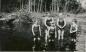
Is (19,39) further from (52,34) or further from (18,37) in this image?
(52,34)

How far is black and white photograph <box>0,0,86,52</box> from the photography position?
2.71m

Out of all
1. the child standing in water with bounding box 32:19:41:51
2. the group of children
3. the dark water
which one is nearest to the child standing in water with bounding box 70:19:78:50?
A: the group of children

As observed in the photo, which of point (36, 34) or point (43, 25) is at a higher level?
point (43, 25)

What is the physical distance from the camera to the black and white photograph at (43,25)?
2.71m

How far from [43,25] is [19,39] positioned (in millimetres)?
466

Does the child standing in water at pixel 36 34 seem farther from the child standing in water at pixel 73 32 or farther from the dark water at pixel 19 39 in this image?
the child standing in water at pixel 73 32

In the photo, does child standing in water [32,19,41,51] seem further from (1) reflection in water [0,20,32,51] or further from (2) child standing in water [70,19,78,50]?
(2) child standing in water [70,19,78,50]

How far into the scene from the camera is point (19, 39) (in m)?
2.79

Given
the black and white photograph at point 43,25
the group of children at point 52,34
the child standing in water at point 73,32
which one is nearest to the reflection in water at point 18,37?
the black and white photograph at point 43,25

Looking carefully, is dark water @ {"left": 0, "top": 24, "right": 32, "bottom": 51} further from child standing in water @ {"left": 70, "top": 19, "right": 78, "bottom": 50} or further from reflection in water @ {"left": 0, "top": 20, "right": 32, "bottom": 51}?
child standing in water @ {"left": 70, "top": 19, "right": 78, "bottom": 50}

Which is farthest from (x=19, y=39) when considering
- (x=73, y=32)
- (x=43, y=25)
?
(x=73, y=32)

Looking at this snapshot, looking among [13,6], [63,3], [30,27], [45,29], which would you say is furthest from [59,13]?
[13,6]

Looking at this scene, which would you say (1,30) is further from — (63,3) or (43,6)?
(63,3)

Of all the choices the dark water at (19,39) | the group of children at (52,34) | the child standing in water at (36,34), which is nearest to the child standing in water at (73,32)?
the group of children at (52,34)
